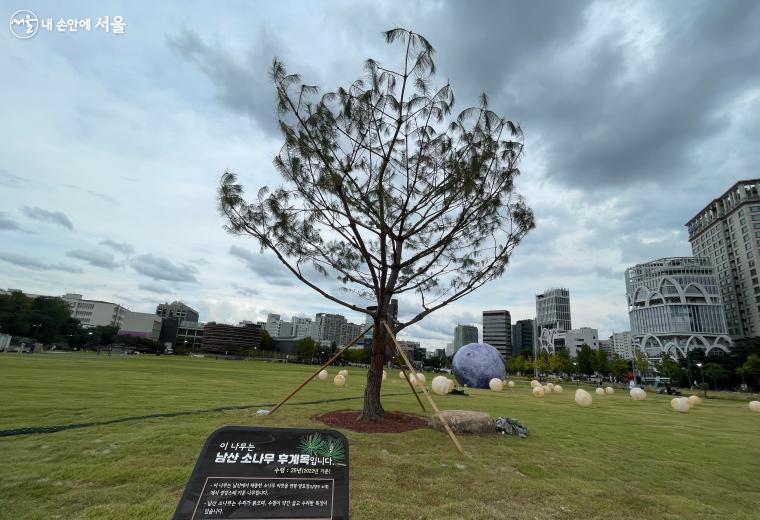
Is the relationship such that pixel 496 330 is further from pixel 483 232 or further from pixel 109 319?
pixel 483 232

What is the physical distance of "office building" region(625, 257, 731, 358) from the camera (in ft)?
341

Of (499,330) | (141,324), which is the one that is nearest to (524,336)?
(499,330)

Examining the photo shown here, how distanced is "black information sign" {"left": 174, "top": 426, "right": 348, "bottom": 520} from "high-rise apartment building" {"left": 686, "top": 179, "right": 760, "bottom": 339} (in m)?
139

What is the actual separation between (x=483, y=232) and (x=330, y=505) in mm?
11661

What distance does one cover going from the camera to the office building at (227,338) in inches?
5512

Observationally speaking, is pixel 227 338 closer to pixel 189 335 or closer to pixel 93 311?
pixel 189 335

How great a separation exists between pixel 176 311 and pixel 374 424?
657ft

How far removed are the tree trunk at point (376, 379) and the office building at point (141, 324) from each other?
505 feet

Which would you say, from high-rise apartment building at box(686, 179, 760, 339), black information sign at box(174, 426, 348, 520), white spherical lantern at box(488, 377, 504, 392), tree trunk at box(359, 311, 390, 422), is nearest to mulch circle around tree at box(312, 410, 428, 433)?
tree trunk at box(359, 311, 390, 422)

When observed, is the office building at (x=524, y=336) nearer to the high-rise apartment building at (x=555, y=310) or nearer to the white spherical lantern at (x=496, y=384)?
the high-rise apartment building at (x=555, y=310)

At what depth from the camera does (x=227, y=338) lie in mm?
143625

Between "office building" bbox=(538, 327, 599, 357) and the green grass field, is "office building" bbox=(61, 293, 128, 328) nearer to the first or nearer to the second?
the green grass field

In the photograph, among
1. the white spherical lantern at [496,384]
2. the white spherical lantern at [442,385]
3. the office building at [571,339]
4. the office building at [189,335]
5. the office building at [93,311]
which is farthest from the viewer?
the office building at [93,311]

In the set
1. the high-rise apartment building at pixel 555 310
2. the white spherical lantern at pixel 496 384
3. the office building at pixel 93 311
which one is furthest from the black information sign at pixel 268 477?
the high-rise apartment building at pixel 555 310
